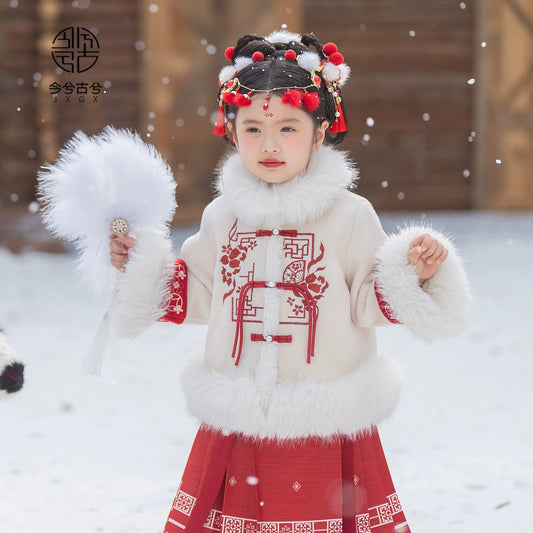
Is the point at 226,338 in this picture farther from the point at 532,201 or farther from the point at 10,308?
the point at 532,201

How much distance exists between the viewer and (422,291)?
181cm

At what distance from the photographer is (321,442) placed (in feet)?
6.06

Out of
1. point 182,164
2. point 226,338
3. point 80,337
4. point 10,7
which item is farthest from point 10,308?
point 226,338

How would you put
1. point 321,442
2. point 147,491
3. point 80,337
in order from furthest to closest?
point 80,337 < point 147,491 < point 321,442

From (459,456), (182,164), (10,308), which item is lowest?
(459,456)

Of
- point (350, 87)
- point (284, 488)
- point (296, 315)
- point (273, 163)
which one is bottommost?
point (284, 488)

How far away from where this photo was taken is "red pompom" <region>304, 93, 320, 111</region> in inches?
72.3

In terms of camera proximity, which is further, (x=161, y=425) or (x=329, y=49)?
(x=161, y=425)

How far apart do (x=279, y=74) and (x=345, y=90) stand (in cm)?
638

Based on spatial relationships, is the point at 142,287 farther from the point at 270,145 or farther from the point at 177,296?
the point at 270,145

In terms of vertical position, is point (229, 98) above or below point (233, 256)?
above

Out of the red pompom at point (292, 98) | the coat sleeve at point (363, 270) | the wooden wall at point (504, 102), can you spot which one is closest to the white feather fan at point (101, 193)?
Result: the red pompom at point (292, 98)

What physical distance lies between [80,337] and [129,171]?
317 cm

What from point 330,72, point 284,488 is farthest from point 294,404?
point 330,72
